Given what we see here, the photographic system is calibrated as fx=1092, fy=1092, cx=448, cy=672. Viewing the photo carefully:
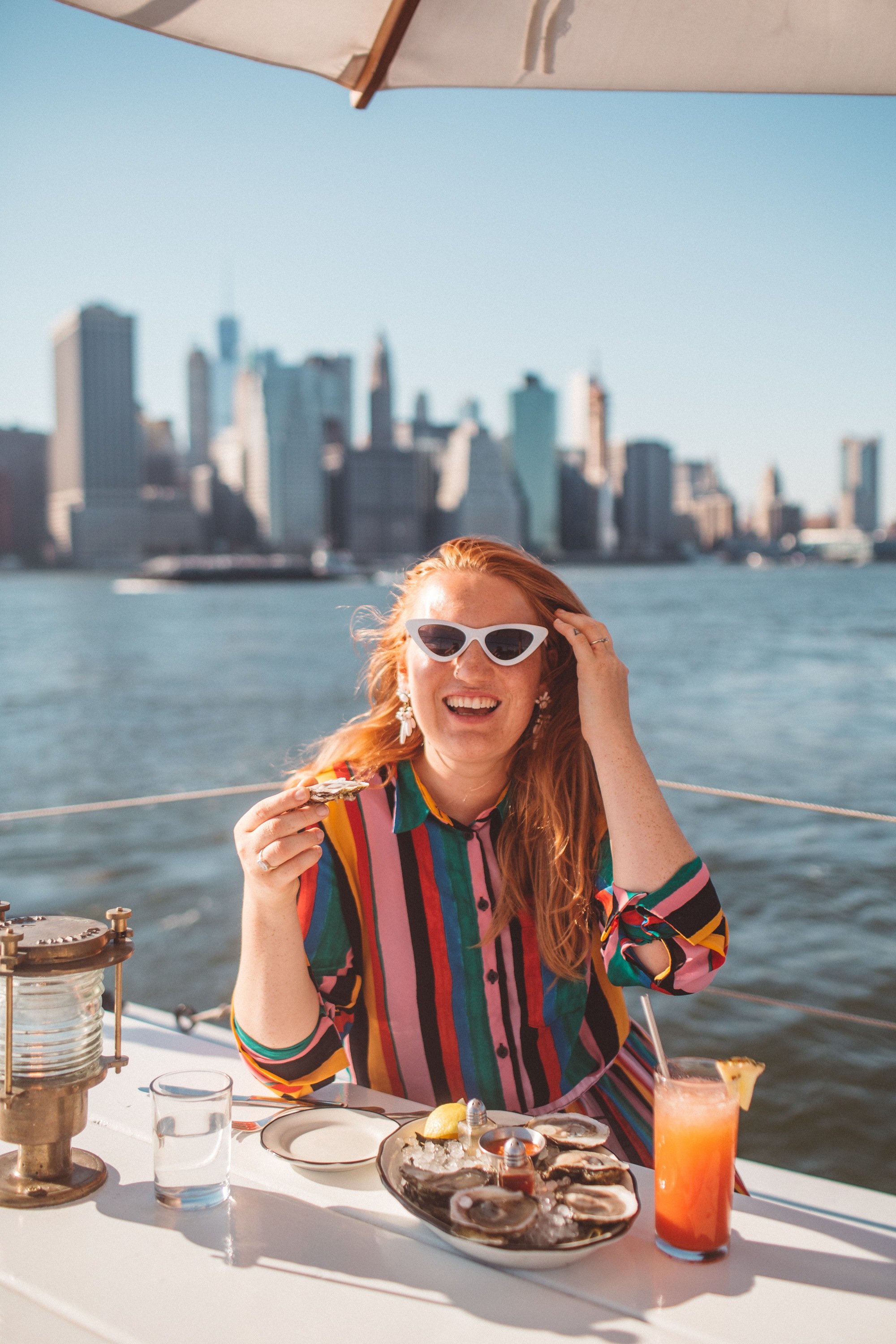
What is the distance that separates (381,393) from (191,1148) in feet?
386

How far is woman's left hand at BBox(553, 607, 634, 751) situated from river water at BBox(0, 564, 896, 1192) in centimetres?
124

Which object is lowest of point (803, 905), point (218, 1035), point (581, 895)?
point (803, 905)

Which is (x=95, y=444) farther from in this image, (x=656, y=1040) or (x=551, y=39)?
(x=656, y=1040)

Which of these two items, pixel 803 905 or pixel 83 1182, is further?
pixel 803 905

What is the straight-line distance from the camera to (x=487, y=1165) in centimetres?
121

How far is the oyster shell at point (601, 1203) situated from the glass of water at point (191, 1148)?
378 millimetres

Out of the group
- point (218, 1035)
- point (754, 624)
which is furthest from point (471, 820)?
point (754, 624)

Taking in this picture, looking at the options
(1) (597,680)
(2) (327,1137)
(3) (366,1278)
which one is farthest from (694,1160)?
(1) (597,680)

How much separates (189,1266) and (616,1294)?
1.37 ft

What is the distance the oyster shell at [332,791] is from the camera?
1.37 m

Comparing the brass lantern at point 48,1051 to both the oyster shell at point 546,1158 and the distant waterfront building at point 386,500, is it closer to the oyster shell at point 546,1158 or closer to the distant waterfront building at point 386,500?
the oyster shell at point 546,1158

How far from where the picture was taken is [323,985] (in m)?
1.60

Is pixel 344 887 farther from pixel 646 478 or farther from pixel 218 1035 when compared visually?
→ pixel 646 478

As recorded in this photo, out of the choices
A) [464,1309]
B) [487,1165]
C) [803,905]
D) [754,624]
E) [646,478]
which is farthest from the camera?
[646,478]
